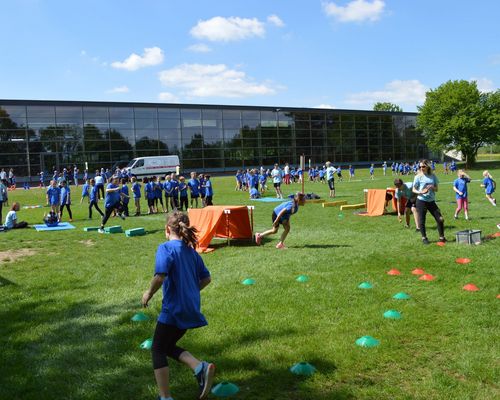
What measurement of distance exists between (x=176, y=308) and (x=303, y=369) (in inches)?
56.0

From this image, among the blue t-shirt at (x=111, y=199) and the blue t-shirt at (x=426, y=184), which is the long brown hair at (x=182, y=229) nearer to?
the blue t-shirt at (x=426, y=184)

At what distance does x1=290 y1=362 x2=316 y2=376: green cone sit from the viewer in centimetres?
438

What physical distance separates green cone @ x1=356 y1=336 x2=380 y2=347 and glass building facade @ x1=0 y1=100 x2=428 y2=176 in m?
46.3

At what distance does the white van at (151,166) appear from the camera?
43906 mm

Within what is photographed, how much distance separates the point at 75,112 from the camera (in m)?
47.9

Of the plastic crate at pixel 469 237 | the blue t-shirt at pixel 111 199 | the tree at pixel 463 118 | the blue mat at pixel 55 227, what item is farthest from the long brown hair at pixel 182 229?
the tree at pixel 463 118

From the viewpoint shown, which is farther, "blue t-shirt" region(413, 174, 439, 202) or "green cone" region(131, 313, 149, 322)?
"blue t-shirt" region(413, 174, 439, 202)

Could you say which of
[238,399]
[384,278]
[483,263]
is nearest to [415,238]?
[483,263]

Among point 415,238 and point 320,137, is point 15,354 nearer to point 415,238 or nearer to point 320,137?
point 415,238

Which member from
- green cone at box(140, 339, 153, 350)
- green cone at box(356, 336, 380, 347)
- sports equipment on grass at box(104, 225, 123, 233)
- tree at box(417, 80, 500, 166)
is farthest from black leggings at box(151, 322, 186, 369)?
tree at box(417, 80, 500, 166)

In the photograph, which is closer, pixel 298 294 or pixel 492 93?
pixel 298 294

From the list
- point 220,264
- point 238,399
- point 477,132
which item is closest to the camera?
point 238,399

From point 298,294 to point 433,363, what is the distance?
2647 millimetres

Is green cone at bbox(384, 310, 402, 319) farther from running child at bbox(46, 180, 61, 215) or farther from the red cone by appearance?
running child at bbox(46, 180, 61, 215)
